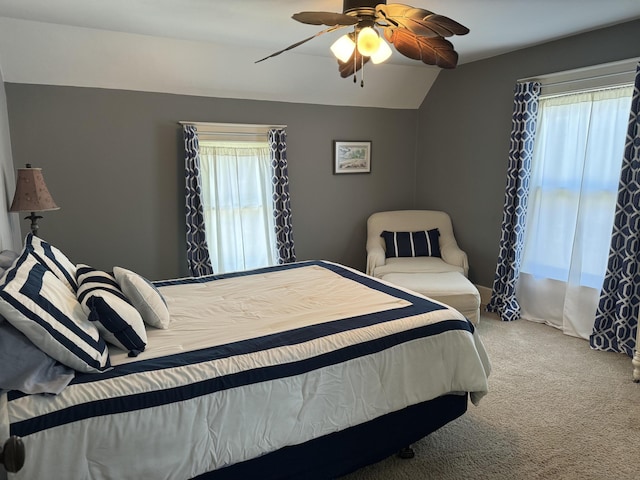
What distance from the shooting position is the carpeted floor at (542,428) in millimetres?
2146

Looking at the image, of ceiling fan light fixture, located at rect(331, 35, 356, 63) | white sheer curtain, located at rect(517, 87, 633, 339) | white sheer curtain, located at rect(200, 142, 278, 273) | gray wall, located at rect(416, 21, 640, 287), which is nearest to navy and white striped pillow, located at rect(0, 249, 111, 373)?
ceiling fan light fixture, located at rect(331, 35, 356, 63)

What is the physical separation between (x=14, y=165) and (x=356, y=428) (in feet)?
10.9

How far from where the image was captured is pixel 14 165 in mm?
3455

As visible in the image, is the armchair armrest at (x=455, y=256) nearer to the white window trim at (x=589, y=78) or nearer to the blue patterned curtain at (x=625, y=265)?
the blue patterned curtain at (x=625, y=265)

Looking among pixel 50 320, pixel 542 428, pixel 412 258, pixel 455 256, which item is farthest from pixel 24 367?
pixel 455 256

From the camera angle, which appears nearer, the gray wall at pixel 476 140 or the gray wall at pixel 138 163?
the gray wall at pixel 138 163

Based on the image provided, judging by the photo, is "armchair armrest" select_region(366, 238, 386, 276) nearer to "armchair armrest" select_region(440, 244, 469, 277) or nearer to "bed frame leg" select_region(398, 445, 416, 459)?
"armchair armrest" select_region(440, 244, 469, 277)

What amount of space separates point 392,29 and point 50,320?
2.03m

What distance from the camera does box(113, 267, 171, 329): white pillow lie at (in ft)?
6.76

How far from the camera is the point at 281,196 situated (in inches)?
176

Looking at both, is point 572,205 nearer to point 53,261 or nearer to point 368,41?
point 368,41

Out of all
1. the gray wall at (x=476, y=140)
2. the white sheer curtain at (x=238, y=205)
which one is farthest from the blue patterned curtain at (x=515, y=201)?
the white sheer curtain at (x=238, y=205)

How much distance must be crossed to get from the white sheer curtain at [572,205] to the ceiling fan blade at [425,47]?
190 cm

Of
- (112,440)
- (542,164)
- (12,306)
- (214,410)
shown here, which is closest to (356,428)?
Answer: (214,410)
